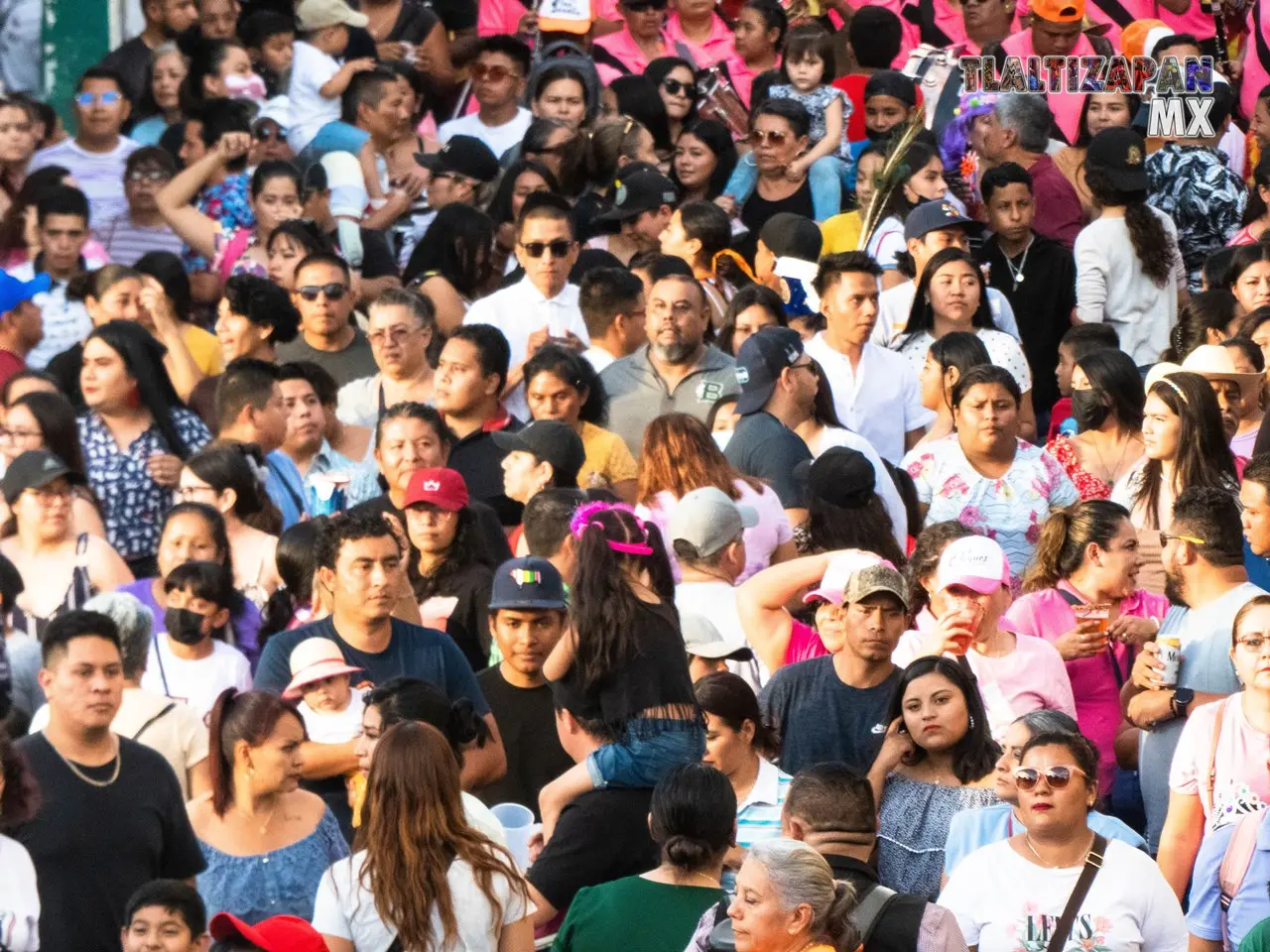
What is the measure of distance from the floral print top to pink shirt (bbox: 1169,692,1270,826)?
2.06 meters

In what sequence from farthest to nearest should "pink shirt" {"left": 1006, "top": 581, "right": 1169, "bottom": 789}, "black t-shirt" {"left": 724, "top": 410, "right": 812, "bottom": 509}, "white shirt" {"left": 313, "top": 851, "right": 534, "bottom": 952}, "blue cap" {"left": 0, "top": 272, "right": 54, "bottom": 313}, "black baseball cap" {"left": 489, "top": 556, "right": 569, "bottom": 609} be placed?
"blue cap" {"left": 0, "top": 272, "right": 54, "bottom": 313} < "black t-shirt" {"left": 724, "top": 410, "right": 812, "bottom": 509} < "pink shirt" {"left": 1006, "top": 581, "right": 1169, "bottom": 789} < "black baseball cap" {"left": 489, "top": 556, "right": 569, "bottom": 609} < "white shirt" {"left": 313, "top": 851, "right": 534, "bottom": 952}

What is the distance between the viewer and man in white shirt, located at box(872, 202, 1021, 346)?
1052 cm

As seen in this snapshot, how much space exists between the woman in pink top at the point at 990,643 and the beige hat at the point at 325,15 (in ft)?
22.8

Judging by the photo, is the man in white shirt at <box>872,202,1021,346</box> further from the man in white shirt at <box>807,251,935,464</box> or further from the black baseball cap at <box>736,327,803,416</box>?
the black baseball cap at <box>736,327,803,416</box>

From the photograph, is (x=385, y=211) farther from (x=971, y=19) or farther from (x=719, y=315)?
(x=971, y=19)

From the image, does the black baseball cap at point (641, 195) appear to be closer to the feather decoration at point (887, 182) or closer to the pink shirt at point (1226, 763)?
the feather decoration at point (887, 182)

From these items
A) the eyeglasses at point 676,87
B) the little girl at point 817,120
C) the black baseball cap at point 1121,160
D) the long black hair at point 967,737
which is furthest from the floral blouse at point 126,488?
the eyeglasses at point 676,87

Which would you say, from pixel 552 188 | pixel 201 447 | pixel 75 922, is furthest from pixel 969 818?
pixel 552 188

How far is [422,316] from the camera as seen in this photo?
32.1 ft

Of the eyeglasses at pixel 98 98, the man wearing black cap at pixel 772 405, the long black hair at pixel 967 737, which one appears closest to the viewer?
the long black hair at pixel 967 737

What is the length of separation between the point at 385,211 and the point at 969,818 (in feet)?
20.7

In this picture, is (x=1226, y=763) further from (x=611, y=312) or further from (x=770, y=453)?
(x=611, y=312)

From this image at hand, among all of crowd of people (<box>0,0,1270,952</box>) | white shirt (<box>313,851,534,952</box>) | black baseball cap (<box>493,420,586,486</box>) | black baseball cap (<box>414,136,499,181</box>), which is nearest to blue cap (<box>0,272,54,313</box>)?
crowd of people (<box>0,0,1270,952</box>)

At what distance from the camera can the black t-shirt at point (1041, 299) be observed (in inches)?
444
